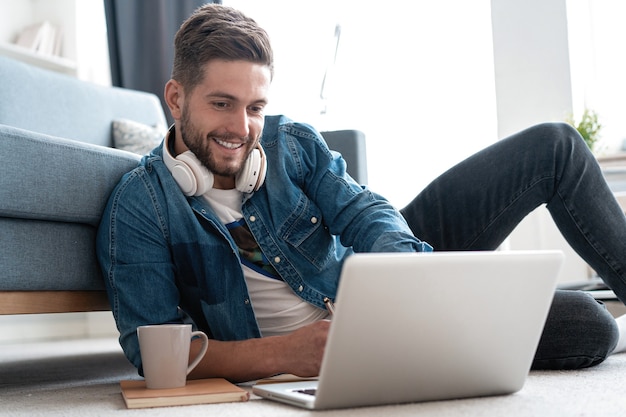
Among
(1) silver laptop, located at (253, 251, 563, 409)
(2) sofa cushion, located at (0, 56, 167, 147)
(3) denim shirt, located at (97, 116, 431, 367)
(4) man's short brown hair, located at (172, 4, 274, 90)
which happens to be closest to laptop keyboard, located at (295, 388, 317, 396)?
(1) silver laptop, located at (253, 251, 563, 409)

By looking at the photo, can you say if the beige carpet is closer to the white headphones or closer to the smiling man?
the smiling man

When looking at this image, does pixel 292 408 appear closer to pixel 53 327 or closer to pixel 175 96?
pixel 175 96

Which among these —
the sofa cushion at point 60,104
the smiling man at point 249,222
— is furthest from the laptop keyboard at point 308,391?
the sofa cushion at point 60,104

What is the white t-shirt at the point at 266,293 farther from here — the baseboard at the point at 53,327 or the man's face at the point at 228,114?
the baseboard at the point at 53,327

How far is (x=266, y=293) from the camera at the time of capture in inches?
56.9

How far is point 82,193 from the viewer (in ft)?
5.12

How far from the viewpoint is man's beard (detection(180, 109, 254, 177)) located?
140cm

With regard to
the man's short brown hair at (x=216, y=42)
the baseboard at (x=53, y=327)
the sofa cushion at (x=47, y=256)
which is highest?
the man's short brown hair at (x=216, y=42)

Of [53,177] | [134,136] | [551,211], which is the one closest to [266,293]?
[53,177]

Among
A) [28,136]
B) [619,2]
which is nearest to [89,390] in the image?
[28,136]

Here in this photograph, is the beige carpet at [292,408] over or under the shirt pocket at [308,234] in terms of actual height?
under

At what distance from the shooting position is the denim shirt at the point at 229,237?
4.34 feet

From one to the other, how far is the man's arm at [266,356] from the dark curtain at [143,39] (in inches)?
101

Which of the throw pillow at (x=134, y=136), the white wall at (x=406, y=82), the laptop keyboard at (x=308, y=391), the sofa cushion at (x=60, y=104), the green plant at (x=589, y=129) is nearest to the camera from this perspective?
the laptop keyboard at (x=308, y=391)
